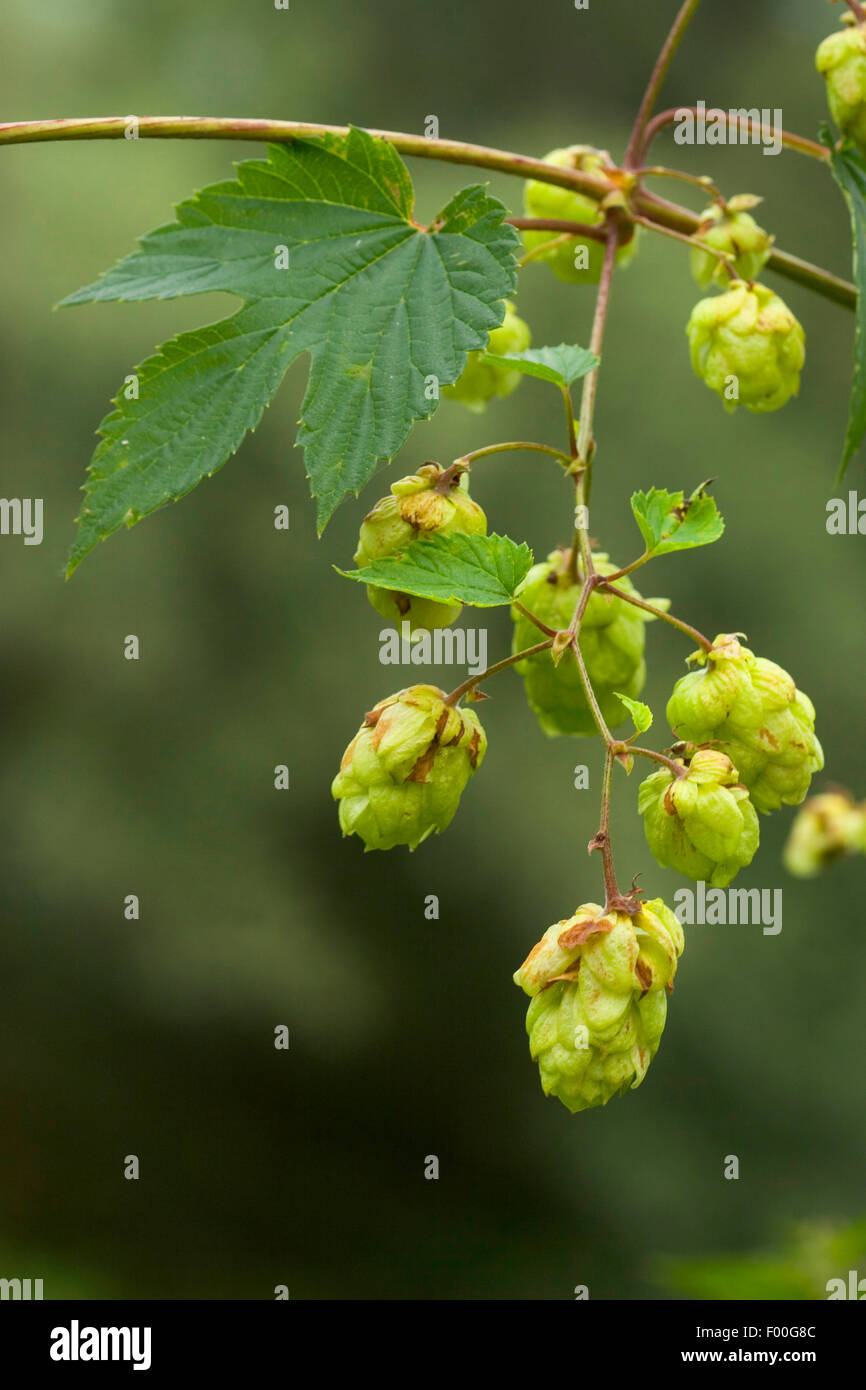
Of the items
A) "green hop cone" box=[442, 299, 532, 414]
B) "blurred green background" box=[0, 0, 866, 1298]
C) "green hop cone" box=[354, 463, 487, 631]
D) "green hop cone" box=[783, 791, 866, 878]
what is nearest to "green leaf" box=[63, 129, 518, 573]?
"green hop cone" box=[354, 463, 487, 631]

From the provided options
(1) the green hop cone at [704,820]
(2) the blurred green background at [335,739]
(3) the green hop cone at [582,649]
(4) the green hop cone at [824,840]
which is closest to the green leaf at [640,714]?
(1) the green hop cone at [704,820]

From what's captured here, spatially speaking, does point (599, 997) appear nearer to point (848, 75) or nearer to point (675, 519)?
point (675, 519)

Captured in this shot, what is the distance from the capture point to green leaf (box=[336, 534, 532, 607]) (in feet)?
1.82

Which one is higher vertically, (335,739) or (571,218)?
(335,739)

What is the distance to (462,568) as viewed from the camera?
563mm

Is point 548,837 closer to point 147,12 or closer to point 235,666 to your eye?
point 235,666

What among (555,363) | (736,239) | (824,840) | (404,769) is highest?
(736,239)

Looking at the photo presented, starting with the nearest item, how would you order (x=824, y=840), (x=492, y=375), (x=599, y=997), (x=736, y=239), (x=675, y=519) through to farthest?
(x=824, y=840) < (x=599, y=997) < (x=675, y=519) < (x=736, y=239) < (x=492, y=375)

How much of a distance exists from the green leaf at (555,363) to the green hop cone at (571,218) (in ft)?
0.47

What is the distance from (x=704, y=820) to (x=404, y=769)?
126mm

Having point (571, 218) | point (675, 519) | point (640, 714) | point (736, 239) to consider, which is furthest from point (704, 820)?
point (571, 218)

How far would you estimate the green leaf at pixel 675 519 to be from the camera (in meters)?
0.59

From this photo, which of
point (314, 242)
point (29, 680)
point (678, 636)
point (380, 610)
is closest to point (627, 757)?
point (380, 610)

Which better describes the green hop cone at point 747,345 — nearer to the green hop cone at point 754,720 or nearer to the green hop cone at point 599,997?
the green hop cone at point 754,720
